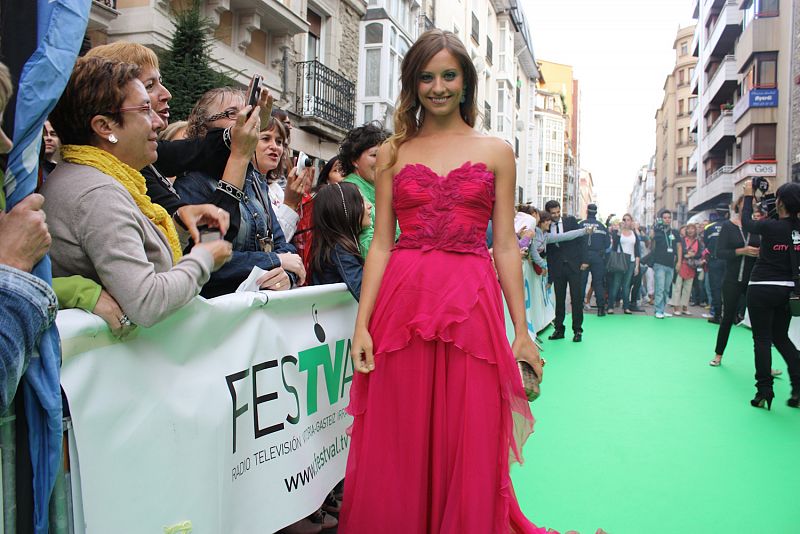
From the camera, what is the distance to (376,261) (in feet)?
8.93

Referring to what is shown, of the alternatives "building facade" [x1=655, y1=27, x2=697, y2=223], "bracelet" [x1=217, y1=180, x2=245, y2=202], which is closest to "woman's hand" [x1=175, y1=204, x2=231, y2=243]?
"bracelet" [x1=217, y1=180, x2=245, y2=202]

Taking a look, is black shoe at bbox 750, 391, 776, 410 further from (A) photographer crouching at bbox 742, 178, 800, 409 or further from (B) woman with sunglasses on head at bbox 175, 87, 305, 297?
(B) woman with sunglasses on head at bbox 175, 87, 305, 297

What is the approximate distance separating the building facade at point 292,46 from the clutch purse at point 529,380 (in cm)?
984

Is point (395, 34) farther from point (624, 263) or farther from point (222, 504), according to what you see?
point (222, 504)

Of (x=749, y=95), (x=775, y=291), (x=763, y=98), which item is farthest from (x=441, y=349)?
(x=749, y=95)

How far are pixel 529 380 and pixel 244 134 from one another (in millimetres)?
1551

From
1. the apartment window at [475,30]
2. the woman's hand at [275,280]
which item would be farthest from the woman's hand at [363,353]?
the apartment window at [475,30]

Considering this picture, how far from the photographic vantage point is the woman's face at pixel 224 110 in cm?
318

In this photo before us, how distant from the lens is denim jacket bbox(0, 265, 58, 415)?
57.2 inches

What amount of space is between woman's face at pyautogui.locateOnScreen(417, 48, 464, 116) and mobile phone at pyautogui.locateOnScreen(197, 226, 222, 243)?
1.05m

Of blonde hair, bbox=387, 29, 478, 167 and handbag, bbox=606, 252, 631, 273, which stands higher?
blonde hair, bbox=387, 29, 478, 167

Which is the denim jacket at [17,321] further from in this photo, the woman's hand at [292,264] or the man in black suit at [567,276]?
the man in black suit at [567,276]

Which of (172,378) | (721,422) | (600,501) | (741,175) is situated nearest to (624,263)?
(721,422)

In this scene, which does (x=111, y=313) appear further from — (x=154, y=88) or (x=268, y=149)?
(x=268, y=149)
